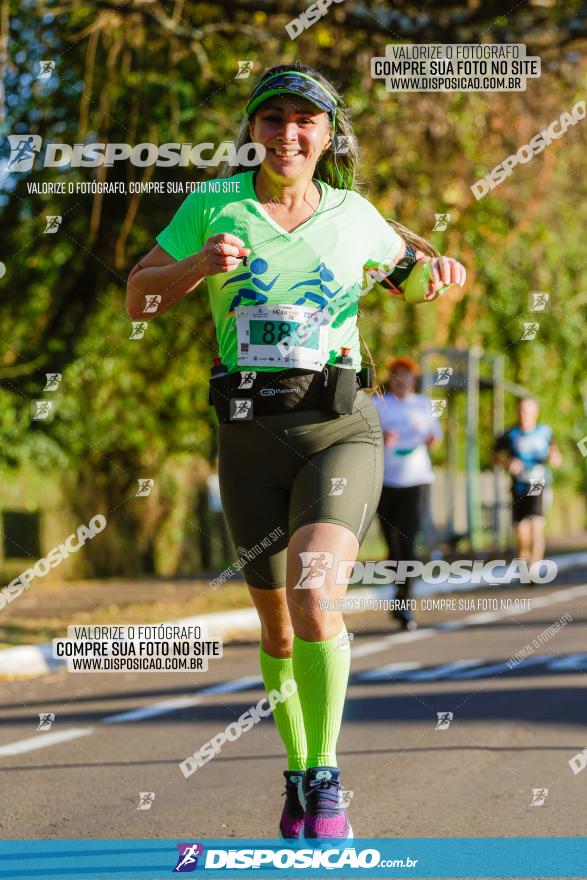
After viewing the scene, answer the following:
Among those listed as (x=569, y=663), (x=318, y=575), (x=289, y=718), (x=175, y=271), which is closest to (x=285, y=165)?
(x=175, y=271)

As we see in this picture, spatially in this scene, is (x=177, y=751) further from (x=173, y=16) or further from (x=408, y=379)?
(x=173, y=16)

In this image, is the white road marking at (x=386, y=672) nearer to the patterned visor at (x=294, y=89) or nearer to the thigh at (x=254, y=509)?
the thigh at (x=254, y=509)

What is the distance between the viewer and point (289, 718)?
13.8ft

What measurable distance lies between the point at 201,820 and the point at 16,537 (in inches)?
550

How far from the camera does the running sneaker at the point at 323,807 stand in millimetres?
3783

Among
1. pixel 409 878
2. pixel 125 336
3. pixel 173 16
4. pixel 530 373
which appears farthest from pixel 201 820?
pixel 530 373

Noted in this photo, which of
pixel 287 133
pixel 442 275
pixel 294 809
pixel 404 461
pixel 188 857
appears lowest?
pixel 188 857

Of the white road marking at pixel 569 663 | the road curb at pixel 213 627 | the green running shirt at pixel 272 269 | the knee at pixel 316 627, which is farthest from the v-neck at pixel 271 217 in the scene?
the white road marking at pixel 569 663

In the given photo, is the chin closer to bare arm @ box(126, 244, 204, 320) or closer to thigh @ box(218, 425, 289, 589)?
bare arm @ box(126, 244, 204, 320)

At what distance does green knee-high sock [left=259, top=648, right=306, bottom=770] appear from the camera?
4.19 m

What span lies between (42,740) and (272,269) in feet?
11.2

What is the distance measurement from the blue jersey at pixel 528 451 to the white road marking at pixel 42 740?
8435mm

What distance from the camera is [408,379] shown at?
1122cm

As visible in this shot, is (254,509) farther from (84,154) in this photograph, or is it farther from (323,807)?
(84,154)
